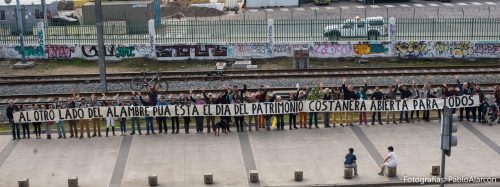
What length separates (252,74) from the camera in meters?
36.4

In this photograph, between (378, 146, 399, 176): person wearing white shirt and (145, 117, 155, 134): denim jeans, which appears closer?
(378, 146, 399, 176): person wearing white shirt

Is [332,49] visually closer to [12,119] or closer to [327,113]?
[327,113]

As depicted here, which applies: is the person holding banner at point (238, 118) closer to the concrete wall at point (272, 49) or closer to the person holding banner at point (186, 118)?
the person holding banner at point (186, 118)

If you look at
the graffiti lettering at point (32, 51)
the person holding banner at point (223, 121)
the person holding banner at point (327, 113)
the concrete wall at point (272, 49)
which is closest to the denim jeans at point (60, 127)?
the person holding banner at point (223, 121)

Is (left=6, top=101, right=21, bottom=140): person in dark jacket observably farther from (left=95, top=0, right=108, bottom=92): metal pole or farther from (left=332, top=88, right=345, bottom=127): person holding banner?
(left=332, top=88, right=345, bottom=127): person holding banner

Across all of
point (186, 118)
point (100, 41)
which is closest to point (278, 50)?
point (100, 41)

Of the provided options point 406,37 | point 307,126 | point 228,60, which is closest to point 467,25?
point 406,37

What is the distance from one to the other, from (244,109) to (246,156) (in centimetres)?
271

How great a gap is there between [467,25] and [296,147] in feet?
61.2

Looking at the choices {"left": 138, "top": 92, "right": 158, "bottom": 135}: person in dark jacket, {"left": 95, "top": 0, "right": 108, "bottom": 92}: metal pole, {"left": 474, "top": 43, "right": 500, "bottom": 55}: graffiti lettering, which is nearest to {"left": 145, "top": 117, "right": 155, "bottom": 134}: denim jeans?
{"left": 138, "top": 92, "right": 158, "bottom": 135}: person in dark jacket

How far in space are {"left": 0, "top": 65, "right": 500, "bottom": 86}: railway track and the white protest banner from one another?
8.07m

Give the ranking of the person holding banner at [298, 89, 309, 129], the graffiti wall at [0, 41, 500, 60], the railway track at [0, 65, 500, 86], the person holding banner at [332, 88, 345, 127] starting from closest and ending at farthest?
1. the person holding banner at [298, 89, 309, 129]
2. the person holding banner at [332, 88, 345, 127]
3. the railway track at [0, 65, 500, 86]
4. the graffiti wall at [0, 41, 500, 60]

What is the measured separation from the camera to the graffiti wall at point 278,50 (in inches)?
1563

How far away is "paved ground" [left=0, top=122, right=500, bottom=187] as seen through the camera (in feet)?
74.5
